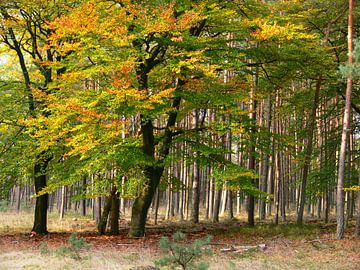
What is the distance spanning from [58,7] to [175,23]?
601 centimetres

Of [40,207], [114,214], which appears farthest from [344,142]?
[40,207]

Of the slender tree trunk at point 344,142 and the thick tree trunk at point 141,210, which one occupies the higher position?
the slender tree trunk at point 344,142

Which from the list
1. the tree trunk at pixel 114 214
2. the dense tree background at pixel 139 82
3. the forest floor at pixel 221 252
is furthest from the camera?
the tree trunk at pixel 114 214

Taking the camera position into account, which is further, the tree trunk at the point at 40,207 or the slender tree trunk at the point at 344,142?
the tree trunk at the point at 40,207

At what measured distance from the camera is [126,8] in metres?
14.4

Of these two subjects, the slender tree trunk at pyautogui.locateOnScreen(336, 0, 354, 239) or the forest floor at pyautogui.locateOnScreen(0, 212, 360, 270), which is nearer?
the forest floor at pyautogui.locateOnScreen(0, 212, 360, 270)

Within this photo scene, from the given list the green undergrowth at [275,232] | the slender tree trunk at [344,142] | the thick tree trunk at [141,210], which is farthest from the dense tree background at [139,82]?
the green undergrowth at [275,232]

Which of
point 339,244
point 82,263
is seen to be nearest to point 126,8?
point 82,263

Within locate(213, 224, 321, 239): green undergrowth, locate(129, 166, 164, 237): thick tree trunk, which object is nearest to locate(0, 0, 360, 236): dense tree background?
locate(129, 166, 164, 237): thick tree trunk

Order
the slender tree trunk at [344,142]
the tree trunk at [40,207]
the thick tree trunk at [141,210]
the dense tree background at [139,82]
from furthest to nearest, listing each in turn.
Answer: the tree trunk at [40,207] → the thick tree trunk at [141,210] → the slender tree trunk at [344,142] → the dense tree background at [139,82]

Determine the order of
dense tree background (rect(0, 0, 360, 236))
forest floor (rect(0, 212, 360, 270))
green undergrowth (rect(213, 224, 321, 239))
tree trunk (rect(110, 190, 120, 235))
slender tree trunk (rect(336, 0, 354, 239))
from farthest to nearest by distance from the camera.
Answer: tree trunk (rect(110, 190, 120, 235)) → green undergrowth (rect(213, 224, 321, 239)) → slender tree trunk (rect(336, 0, 354, 239)) → dense tree background (rect(0, 0, 360, 236)) → forest floor (rect(0, 212, 360, 270))

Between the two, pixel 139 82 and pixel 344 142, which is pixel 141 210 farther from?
pixel 344 142

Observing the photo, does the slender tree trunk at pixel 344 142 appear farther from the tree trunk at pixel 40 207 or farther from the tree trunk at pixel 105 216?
the tree trunk at pixel 40 207

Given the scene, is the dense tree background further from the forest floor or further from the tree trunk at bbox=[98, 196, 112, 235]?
the forest floor
